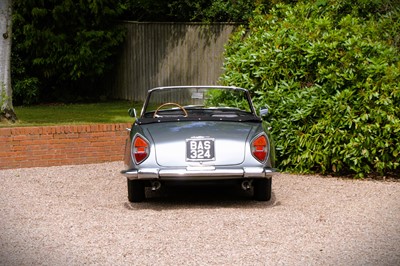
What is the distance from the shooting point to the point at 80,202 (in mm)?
9969

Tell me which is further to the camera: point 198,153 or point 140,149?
point 140,149

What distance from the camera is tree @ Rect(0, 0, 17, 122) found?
15133 mm

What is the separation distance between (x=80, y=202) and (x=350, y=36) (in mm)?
4700

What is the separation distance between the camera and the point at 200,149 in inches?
364

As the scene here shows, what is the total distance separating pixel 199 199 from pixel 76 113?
10.0m

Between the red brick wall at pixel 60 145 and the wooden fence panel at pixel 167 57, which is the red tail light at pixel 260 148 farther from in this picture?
the wooden fence panel at pixel 167 57

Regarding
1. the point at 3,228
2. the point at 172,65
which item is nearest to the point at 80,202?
the point at 3,228

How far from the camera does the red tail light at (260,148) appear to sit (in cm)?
940

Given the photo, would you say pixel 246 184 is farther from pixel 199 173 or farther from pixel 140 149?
pixel 140 149

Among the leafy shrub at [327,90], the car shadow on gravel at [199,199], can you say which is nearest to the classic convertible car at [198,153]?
the car shadow on gravel at [199,199]

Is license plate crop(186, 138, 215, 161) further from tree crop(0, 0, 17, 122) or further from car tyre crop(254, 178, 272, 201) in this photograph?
tree crop(0, 0, 17, 122)

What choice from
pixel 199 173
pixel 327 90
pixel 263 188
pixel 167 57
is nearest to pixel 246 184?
pixel 263 188

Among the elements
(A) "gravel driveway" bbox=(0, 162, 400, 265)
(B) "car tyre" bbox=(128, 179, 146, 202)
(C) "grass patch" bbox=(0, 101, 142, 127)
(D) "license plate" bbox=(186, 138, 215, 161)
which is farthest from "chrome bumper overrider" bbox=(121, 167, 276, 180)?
(C) "grass patch" bbox=(0, 101, 142, 127)

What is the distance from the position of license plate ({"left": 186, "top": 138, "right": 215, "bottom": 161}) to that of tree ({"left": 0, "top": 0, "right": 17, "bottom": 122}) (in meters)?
6.71
